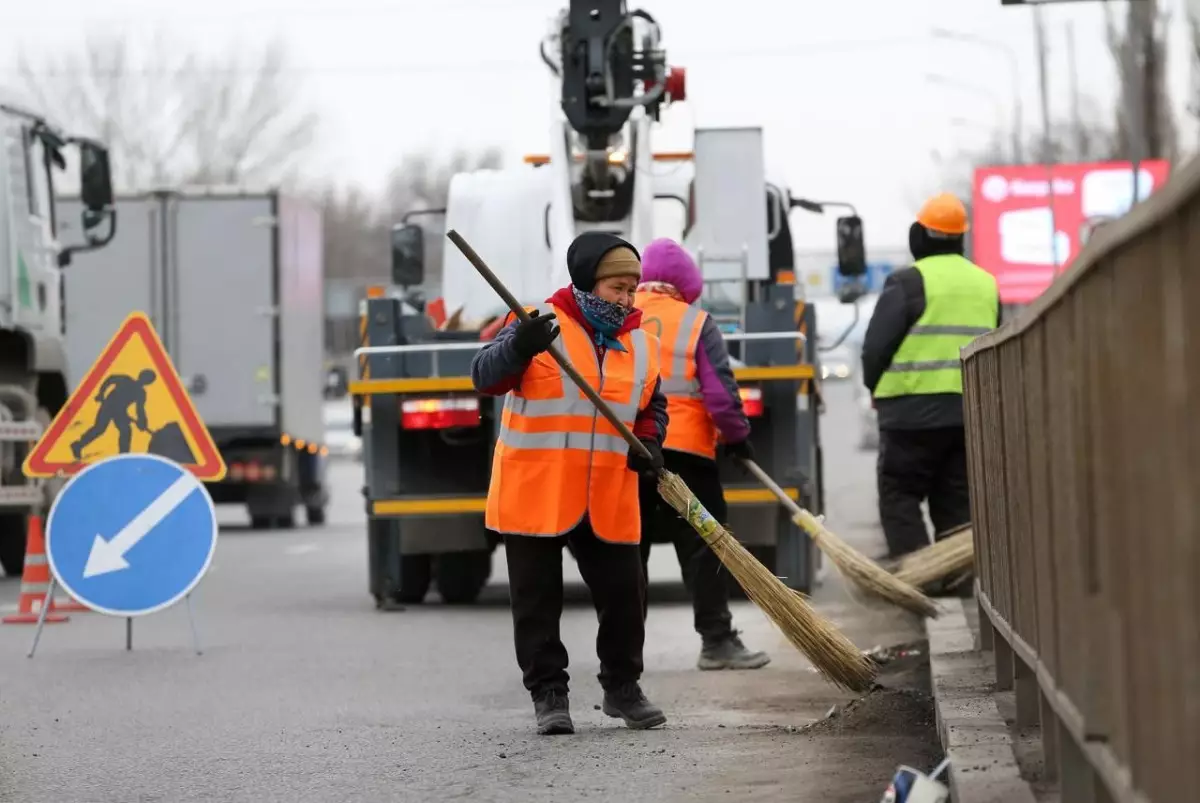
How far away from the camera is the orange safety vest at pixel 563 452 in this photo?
26.2ft

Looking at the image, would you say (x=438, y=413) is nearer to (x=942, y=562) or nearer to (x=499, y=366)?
(x=942, y=562)

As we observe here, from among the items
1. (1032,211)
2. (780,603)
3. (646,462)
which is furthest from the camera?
(1032,211)

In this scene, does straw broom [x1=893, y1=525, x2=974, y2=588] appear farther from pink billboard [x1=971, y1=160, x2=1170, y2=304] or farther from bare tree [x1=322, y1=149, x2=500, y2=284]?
bare tree [x1=322, y1=149, x2=500, y2=284]

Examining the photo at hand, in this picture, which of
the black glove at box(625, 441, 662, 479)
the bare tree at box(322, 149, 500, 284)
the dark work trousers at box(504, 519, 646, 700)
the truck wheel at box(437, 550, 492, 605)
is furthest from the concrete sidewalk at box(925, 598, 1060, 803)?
the bare tree at box(322, 149, 500, 284)

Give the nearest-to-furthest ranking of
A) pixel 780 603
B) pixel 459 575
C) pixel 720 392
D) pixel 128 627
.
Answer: pixel 780 603 → pixel 720 392 → pixel 128 627 → pixel 459 575

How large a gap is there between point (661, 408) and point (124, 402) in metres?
4.38

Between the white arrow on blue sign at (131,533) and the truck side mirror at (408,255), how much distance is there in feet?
16.4

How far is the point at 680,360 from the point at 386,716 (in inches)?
92.3

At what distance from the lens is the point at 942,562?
11086 mm

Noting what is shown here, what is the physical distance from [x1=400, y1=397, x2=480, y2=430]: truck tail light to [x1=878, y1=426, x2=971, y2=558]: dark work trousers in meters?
2.52

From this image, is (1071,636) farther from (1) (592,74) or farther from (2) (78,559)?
(1) (592,74)

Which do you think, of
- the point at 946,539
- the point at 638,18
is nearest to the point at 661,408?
the point at 946,539

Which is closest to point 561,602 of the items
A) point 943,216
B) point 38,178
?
point 943,216

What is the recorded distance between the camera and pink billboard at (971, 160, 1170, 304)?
195 feet
